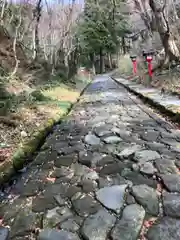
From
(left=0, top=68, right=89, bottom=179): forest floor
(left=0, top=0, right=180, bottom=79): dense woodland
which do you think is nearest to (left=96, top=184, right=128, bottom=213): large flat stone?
(left=0, top=68, right=89, bottom=179): forest floor

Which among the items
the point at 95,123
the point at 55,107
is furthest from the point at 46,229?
the point at 55,107

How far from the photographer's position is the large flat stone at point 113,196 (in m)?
2.28

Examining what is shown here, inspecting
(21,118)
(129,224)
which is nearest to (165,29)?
(21,118)

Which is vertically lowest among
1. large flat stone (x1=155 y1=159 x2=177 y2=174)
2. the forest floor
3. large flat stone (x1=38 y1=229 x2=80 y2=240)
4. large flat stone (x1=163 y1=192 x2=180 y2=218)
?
large flat stone (x1=155 y1=159 x2=177 y2=174)

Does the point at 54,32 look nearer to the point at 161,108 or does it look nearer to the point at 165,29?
the point at 165,29

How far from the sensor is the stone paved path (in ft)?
6.52

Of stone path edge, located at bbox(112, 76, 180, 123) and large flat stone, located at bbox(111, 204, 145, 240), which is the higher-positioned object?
large flat stone, located at bbox(111, 204, 145, 240)

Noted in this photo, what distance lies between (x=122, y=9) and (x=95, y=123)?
22.7 metres

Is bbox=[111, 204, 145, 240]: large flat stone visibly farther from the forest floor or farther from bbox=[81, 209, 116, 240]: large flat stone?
the forest floor

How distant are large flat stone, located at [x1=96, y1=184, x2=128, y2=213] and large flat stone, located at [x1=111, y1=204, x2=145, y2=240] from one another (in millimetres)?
100

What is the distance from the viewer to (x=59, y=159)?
347cm

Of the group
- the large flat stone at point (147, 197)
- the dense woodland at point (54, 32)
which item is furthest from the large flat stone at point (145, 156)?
the dense woodland at point (54, 32)

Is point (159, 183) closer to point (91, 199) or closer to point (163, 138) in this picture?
point (91, 199)

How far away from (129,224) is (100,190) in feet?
2.02
